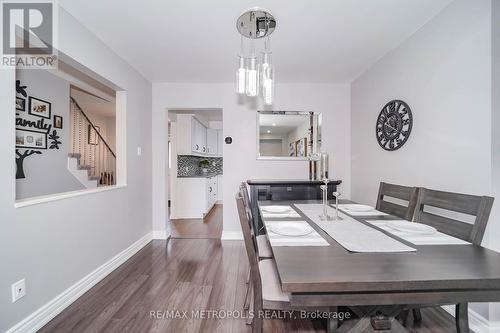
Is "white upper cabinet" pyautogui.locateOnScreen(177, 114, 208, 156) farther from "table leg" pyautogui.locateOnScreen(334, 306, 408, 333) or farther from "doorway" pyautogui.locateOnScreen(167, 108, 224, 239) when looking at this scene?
"table leg" pyautogui.locateOnScreen(334, 306, 408, 333)

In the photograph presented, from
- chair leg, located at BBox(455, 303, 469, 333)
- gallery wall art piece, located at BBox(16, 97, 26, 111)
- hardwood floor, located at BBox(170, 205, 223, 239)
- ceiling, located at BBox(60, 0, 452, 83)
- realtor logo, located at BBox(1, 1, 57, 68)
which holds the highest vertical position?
ceiling, located at BBox(60, 0, 452, 83)

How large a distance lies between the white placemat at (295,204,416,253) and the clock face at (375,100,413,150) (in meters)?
1.16

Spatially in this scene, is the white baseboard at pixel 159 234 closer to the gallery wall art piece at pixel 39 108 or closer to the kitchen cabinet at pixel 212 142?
the gallery wall art piece at pixel 39 108

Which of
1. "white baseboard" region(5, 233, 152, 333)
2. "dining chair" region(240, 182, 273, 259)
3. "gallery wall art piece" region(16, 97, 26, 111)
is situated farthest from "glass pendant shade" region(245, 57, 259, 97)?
"gallery wall art piece" region(16, 97, 26, 111)

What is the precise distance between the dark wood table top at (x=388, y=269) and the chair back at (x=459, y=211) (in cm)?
20

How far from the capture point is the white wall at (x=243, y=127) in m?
3.38

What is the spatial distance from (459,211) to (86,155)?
16.5 feet

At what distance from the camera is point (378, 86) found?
8.78 feet

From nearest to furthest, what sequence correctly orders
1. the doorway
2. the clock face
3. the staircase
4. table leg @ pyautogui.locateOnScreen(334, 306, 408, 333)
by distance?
table leg @ pyautogui.locateOnScreen(334, 306, 408, 333) → the clock face → the staircase → the doorway

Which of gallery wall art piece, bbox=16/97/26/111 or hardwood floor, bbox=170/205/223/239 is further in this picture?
hardwood floor, bbox=170/205/223/239

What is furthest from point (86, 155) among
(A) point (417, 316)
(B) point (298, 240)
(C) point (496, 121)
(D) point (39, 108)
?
(C) point (496, 121)

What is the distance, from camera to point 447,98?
1.74 m

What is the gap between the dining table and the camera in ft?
2.63

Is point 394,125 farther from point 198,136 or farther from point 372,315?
point 198,136
